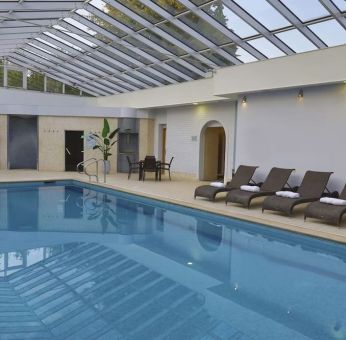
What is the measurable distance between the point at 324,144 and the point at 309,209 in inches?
115

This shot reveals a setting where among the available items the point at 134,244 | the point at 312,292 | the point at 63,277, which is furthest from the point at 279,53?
the point at 63,277

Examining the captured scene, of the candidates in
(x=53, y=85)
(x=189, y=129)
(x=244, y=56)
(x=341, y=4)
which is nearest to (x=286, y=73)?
(x=244, y=56)

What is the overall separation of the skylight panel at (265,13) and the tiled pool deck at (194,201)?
4728 millimetres

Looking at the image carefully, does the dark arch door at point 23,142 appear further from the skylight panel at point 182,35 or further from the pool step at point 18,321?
the pool step at point 18,321

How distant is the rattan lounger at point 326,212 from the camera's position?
8.40 meters

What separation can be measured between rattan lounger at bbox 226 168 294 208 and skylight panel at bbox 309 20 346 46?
11.3 ft

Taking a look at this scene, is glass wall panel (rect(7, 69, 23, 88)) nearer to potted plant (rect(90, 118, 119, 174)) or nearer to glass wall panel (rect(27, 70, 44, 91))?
glass wall panel (rect(27, 70, 44, 91))

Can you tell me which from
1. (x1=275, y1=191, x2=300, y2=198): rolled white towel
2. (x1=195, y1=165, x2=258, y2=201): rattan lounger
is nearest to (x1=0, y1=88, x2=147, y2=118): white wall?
(x1=195, y1=165, x2=258, y2=201): rattan lounger

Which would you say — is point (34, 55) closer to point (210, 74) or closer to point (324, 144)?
point (210, 74)

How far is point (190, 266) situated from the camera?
678 centimetres

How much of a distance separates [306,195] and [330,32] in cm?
401

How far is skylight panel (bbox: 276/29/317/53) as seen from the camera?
1082cm

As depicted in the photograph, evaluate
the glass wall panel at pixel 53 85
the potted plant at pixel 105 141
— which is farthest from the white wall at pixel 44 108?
the potted plant at pixel 105 141

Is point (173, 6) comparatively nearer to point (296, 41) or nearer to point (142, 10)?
point (142, 10)
